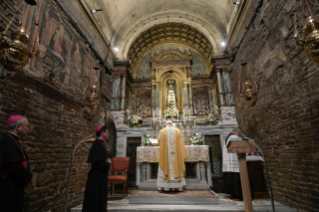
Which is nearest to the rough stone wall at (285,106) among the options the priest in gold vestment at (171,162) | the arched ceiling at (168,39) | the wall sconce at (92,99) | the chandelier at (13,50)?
the priest in gold vestment at (171,162)

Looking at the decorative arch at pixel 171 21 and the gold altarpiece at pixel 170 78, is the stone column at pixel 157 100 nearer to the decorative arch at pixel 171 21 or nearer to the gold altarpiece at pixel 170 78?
the gold altarpiece at pixel 170 78

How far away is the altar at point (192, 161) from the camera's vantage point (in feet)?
19.9

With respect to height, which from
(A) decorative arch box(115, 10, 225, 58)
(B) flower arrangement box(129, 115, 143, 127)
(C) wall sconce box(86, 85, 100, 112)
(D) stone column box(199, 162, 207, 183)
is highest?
(A) decorative arch box(115, 10, 225, 58)

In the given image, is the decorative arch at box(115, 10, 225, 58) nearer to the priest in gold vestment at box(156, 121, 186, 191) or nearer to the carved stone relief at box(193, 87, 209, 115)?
the carved stone relief at box(193, 87, 209, 115)

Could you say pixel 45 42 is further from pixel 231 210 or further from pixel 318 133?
pixel 318 133

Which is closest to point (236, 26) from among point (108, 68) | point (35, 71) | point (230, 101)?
point (230, 101)

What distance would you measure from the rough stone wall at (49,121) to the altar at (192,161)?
1911 mm

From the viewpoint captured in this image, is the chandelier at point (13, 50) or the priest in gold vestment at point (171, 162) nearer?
the chandelier at point (13, 50)

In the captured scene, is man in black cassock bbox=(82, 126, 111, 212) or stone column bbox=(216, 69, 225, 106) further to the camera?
stone column bbox=(216, 69, 225, 106)

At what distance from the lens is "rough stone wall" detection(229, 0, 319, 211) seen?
372 cm

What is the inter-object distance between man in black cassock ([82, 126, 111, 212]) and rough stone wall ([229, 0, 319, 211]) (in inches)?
157

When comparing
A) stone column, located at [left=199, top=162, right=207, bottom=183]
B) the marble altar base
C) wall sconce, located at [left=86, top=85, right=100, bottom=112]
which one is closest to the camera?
the marble altar base

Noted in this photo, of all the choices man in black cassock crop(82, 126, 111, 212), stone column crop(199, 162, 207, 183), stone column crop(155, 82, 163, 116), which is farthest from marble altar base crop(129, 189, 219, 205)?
stone column crop(155, 82, 163, 116)

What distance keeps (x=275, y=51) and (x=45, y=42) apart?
19.5 ft
